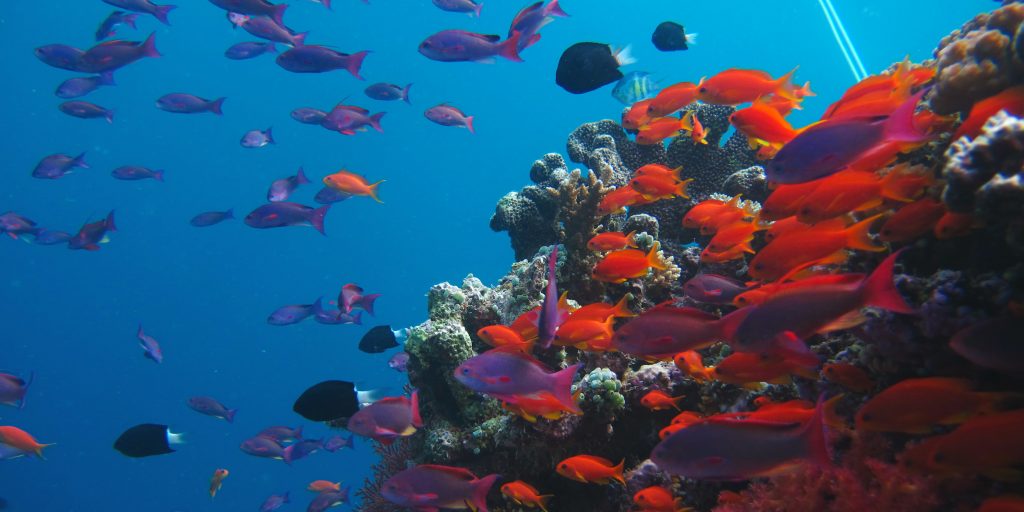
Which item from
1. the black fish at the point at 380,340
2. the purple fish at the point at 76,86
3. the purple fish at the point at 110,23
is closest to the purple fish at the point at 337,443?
the black fish at the point at 380,340

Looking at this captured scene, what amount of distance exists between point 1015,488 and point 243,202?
80.2m

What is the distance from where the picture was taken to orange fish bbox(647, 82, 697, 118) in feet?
18.1

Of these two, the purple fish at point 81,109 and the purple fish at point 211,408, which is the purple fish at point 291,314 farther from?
the purple fish at point 81,109

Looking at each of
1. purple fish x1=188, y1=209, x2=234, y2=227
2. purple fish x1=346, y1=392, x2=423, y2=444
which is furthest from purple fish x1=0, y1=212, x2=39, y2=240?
purple fish x1=346, y1=392, x2=423, y2=444

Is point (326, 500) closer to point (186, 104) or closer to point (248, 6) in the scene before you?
point (248, 6)

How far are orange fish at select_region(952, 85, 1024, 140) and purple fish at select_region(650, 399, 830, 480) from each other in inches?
69.6

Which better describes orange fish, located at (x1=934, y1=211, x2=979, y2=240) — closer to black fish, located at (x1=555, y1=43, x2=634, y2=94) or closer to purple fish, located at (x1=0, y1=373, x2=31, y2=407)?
black fish, located at (x1=555, y1=43, x2=634, y2=94)

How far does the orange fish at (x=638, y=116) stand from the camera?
5.96 meters

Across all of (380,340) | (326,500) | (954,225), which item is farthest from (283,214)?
(954,225)

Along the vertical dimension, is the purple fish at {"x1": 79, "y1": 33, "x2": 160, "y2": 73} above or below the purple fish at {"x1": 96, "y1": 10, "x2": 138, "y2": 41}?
below

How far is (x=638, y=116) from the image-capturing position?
605 centimetres

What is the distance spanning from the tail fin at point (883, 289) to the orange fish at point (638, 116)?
4121 mm

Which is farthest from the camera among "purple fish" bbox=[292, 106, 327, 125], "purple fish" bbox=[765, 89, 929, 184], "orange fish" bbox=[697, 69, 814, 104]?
"purple fish" bbox=[292, 106, 327, 125]

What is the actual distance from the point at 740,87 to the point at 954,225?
279 cm
